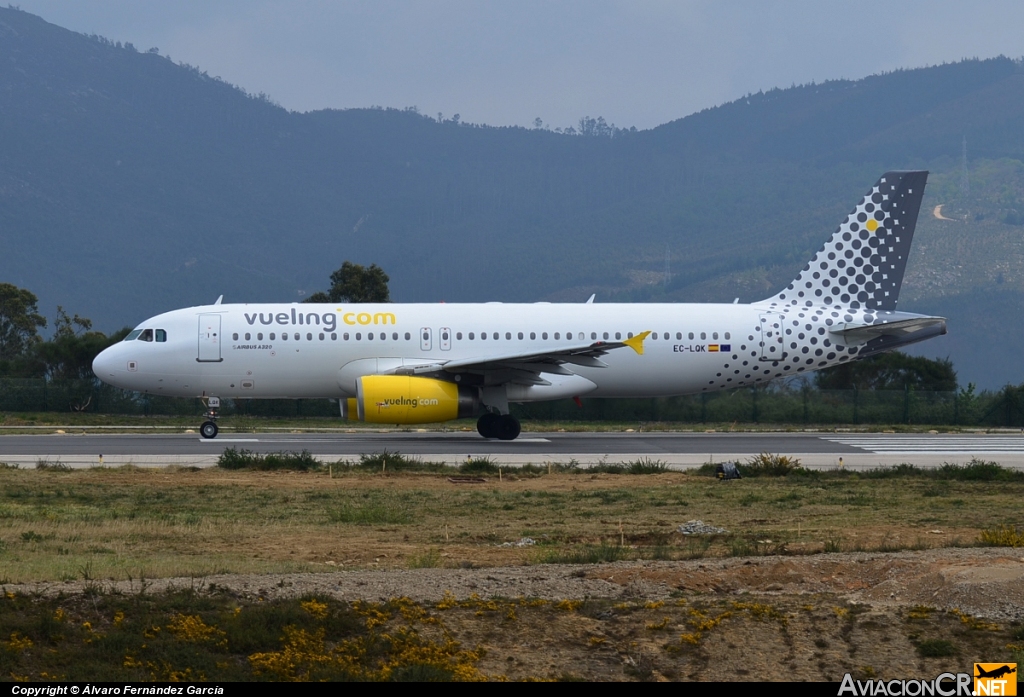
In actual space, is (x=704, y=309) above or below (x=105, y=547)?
above

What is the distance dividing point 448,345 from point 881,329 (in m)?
11.2

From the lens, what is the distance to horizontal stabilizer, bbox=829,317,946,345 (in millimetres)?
31094

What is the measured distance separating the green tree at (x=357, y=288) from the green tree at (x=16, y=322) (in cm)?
2017

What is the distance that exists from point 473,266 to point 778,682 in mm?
185211

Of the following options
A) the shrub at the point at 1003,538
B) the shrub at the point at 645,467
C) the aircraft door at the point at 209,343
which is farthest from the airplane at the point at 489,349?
the shrub at the point at 1003,538

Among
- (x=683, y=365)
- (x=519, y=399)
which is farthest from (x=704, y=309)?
(x=519, y=399)

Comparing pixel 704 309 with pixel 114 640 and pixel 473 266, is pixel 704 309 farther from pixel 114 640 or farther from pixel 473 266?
pixel 473 266

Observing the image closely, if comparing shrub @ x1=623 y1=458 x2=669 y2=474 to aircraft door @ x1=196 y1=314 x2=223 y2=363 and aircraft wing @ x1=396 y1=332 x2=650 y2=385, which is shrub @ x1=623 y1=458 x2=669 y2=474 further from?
aircraft door @ x1=196 y1=314 x2=223 y2=363

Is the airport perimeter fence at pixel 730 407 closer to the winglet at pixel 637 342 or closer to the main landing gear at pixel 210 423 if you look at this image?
the winglet at pixel 637 342

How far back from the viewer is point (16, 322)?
69.1 m

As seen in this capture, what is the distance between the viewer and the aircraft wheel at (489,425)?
29719 millimetres

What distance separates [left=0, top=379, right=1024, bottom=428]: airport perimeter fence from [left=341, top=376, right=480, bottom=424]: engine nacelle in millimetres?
12374

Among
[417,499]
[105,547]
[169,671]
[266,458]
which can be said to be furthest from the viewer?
[266,458]

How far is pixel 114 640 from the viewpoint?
28.6ft
